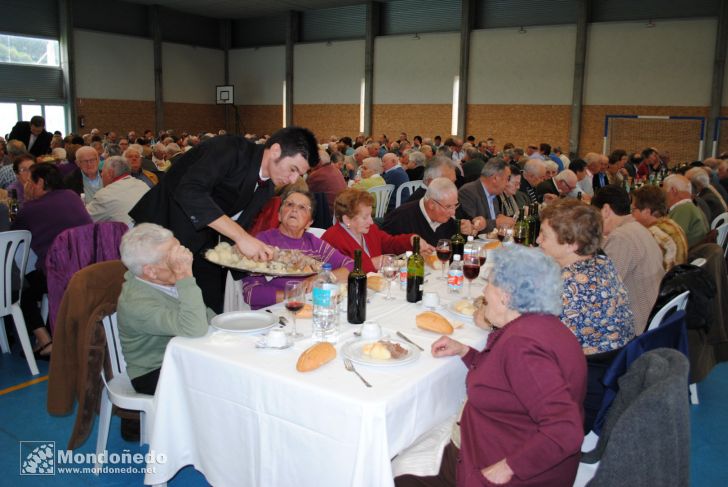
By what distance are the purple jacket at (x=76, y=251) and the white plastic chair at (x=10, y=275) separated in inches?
11.8

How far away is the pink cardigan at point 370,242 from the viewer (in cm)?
349

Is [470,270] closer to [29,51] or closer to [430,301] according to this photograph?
[430,301]

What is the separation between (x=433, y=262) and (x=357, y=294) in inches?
45.8

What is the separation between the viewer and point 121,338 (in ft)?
7.89

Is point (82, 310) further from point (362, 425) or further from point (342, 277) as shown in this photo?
point (362, 425)

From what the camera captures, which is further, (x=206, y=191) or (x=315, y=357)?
(x=206, y=191)

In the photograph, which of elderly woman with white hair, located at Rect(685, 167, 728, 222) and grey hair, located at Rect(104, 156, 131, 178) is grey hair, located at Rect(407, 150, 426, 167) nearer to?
elderly woman with white hair, located at Rect(685, 167, 728, 222)

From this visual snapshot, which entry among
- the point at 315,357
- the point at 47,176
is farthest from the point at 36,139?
the point at 315,357

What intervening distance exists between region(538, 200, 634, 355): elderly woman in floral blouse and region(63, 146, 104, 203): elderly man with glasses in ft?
17.4

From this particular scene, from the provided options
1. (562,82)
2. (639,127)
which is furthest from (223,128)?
(639,127)

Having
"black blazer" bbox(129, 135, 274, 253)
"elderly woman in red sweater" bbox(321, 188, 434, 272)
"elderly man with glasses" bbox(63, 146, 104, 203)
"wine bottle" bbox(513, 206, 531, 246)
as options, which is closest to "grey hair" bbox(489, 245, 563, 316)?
"black blazer" bbox(129, 135, 274, 253)

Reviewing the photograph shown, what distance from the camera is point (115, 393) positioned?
7.91 ft

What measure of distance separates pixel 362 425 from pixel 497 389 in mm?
392

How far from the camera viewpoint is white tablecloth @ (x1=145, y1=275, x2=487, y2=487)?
1.70m
